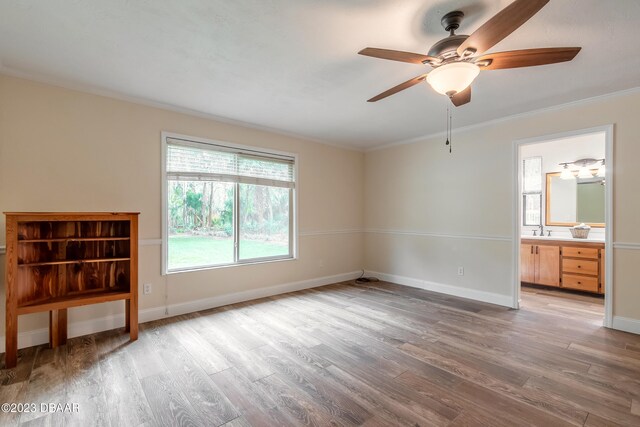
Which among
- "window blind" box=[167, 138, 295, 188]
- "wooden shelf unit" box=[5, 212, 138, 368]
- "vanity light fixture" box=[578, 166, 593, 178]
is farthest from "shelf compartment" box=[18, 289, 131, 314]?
"vanity light fixture" box=[578, 166, 593, 178]

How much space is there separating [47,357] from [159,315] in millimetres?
998

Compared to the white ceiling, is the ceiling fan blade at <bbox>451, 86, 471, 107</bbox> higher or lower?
lower

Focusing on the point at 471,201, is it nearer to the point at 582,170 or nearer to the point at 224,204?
the point at 582,170

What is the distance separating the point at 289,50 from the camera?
2227 mm

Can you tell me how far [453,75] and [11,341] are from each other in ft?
12.4

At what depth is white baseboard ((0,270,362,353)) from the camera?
2.68 m

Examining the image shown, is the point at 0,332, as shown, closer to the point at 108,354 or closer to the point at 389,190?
the point at 108,354

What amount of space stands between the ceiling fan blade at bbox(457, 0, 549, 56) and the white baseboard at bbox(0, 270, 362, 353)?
142 inches

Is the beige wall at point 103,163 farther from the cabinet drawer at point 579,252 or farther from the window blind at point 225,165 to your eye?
the cabinet drawer at point 579,252

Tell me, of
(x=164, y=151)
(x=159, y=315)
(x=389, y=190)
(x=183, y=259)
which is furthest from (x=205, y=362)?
(x=389, y=190)

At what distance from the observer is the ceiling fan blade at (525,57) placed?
1707 millimetres

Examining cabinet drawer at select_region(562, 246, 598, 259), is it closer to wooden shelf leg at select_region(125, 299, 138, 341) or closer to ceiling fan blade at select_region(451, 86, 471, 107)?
ceiling fan blade at select_region(451, 86, 471, 107)

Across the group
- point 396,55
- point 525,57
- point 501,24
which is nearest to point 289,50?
point 396,55

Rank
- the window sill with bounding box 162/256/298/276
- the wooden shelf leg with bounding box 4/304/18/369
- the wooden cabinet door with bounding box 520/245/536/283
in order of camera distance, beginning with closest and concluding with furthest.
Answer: the wooden shelf leg with bounding box 4/304/18/369 → the window sill with bounding box 162/256/298/276 → the wooden cabinet door with bounding box 520/245/536/283
